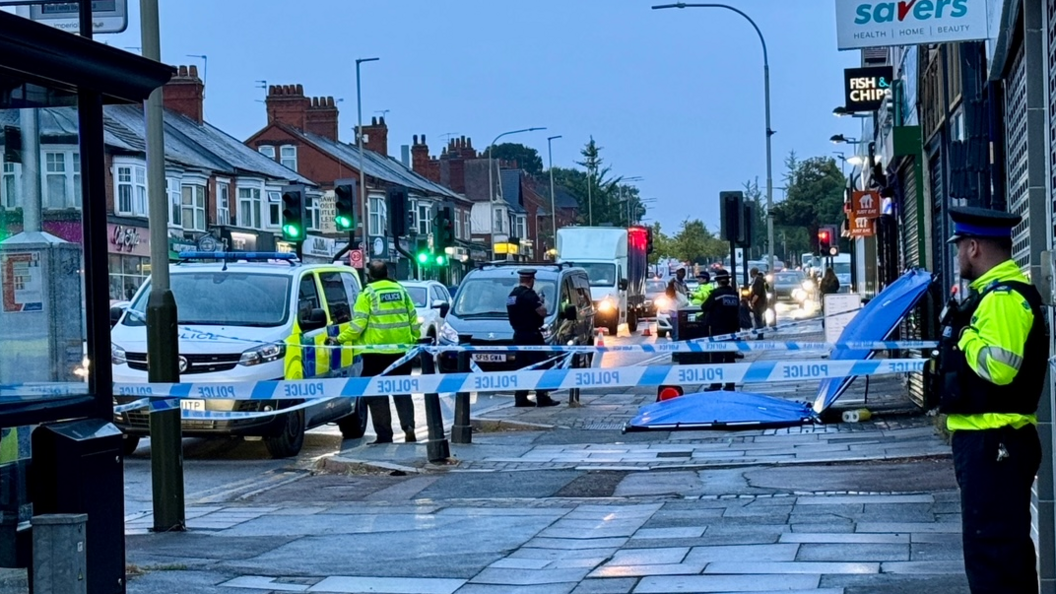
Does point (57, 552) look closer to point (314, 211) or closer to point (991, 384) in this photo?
point (991, 384)

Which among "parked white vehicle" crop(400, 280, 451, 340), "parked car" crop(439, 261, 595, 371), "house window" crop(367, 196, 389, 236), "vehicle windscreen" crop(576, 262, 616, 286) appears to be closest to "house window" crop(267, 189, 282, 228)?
"house window" crop(367, 196, 389, 236)

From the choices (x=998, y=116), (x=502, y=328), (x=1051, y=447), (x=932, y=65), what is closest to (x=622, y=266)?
(x=502, y=328)

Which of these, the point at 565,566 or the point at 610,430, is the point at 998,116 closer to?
the point at 565,566

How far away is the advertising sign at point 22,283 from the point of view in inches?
214

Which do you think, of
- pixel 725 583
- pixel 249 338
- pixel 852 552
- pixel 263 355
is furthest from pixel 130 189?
pixel 725 583

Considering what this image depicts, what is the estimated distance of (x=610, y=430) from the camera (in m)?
16.0

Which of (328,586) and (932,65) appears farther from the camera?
(932,65)

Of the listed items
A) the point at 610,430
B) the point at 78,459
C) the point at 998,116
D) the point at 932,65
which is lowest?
the point at 610,430

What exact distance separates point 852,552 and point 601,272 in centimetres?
3451

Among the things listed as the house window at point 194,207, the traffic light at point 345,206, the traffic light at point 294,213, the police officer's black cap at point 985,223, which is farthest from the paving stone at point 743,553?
the house window at point 194,207

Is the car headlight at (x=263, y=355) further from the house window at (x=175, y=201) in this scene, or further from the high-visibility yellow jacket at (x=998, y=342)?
the house window at (x=175, y=201)

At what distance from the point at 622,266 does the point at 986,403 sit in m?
38.1

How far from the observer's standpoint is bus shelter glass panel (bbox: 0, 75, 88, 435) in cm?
543

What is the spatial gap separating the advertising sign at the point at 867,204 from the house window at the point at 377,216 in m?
49.4
